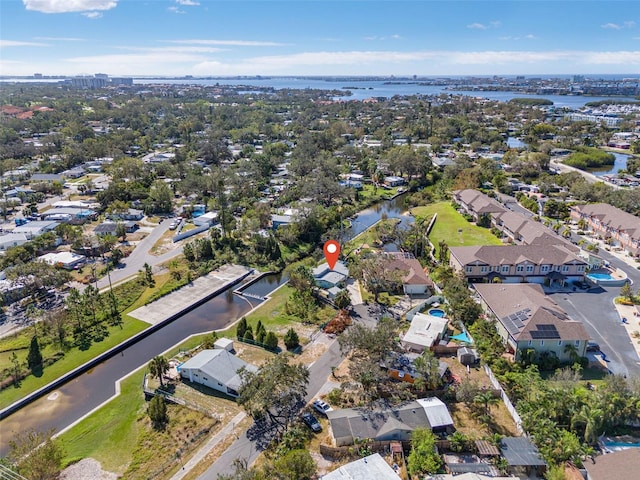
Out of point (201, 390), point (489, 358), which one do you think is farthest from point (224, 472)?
point (489, 358)

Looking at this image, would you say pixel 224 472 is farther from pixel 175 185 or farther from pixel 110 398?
pixel 175 185

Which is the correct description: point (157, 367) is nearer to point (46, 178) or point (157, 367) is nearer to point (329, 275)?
point (329, 275)

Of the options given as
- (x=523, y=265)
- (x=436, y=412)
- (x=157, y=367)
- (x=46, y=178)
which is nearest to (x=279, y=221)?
(x=523, y=265)

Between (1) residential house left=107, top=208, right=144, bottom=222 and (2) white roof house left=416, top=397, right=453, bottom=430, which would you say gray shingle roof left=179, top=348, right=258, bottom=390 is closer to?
(2) white roof house left=416, top=397, right=453, bottom=430

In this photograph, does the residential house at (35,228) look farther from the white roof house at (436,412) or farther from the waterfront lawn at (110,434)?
the white roof house at (436,412)

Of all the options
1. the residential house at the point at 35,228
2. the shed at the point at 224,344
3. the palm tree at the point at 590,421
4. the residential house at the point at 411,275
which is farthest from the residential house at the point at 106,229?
the palm tree at the point at 590,421

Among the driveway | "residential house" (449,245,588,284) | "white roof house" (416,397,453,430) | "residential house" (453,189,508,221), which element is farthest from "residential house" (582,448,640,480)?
"residential house" (453,189,508,221)
